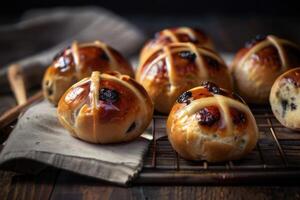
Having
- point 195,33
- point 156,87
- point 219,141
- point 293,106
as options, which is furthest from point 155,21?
point 219,141

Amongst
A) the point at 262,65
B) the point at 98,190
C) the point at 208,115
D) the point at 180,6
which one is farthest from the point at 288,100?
the point at 180,6

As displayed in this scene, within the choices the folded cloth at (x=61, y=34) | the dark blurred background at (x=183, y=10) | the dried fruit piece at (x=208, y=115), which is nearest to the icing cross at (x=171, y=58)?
the dried fruit piece at (x=208, y=115)

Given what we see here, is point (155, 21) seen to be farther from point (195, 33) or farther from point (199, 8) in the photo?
point (195, 33)

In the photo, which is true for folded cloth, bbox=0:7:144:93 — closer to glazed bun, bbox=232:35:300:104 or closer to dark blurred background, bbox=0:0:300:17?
dark blurred background, bbox=0:0:300:17

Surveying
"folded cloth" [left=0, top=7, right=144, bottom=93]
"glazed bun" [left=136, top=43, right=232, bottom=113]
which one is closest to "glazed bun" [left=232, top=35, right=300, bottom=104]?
"glazed bun" [left=136, top=43, right=232, bottom=113]

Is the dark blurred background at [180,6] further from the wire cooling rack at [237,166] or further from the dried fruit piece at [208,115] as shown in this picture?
the dried fruit piece at [208,115]

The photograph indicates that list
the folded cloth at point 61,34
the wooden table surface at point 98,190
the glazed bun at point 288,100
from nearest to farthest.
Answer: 1. the wooden table surface at point 98,190
2. the glazed bun at point 288,100
3. the folded cloth at point 61,34
